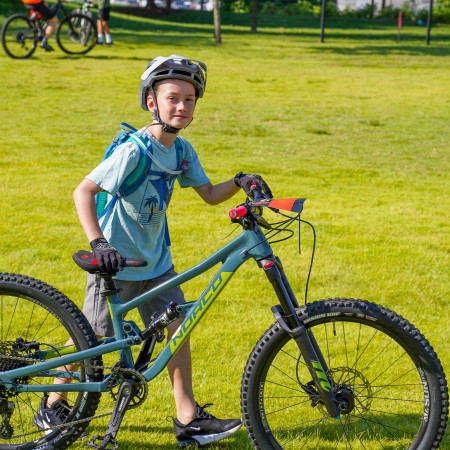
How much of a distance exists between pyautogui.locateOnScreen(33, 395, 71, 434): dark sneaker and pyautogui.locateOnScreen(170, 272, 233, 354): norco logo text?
770mm

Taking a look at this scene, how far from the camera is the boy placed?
333 centimetres

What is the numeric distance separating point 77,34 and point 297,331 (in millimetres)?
18222

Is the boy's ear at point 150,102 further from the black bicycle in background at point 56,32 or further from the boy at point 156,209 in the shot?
the black bicycle in background at point 56,32

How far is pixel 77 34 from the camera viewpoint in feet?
65.2

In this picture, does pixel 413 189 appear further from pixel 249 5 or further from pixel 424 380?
pixel 249 5

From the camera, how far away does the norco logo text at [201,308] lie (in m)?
3.25

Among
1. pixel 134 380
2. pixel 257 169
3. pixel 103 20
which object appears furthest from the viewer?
pixel 103 20

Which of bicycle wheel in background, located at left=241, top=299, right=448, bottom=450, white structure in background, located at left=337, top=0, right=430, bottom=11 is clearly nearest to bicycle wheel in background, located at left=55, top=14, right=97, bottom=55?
bicycle wheel in background, located at left=241, top=299, right=448, bottom=450

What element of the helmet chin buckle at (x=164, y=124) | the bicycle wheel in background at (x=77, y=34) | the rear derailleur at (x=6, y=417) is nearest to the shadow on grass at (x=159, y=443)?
the rear derailleur at (x=6, y=417)

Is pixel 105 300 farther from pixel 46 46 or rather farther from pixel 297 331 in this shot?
pixel 46 46

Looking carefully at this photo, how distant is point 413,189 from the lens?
9.98 m

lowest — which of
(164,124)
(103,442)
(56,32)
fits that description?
(103,442)

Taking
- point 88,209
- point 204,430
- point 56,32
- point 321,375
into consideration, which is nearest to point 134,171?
point 88,209

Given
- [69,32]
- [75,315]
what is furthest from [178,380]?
[69,32]
